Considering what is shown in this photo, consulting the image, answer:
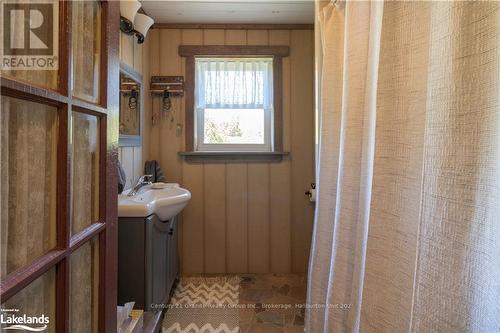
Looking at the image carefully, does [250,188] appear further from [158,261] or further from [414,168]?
[414,168]

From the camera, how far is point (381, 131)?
841 millimetres

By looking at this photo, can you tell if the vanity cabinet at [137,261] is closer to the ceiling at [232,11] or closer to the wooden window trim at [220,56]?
the wooden window trim at [220,56]

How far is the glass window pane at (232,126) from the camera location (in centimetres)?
239

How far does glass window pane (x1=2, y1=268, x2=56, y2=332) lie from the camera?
1.46ft

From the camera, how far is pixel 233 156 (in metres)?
2.34

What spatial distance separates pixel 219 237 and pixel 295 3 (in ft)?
6.33

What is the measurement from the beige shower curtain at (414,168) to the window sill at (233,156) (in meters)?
1.05

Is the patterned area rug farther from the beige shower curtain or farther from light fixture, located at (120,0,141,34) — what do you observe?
light fixture, located at (120,0,141,34)

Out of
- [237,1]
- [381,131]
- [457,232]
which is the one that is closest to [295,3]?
[237,1]

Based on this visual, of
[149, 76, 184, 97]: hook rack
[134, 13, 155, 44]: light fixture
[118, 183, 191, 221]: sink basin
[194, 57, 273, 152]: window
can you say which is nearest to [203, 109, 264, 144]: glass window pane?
[194, 57, 273, 152]: window


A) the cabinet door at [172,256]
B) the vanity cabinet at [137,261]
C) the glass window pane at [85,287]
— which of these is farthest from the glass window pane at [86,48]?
the cabinet door at [172,256]

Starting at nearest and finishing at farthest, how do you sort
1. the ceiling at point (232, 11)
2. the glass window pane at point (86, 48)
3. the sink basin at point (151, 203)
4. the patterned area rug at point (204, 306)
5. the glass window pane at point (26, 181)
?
the glass window pane at point (26, 181)
the glass window pane at point (86, 48)
the sink basin at point (151, 203)
the patterned area rug at point (204, 306)
the ceiling at point (232, 11)

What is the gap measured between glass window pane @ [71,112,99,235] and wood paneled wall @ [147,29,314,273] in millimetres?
1654

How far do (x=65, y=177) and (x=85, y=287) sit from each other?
0.30 meters
